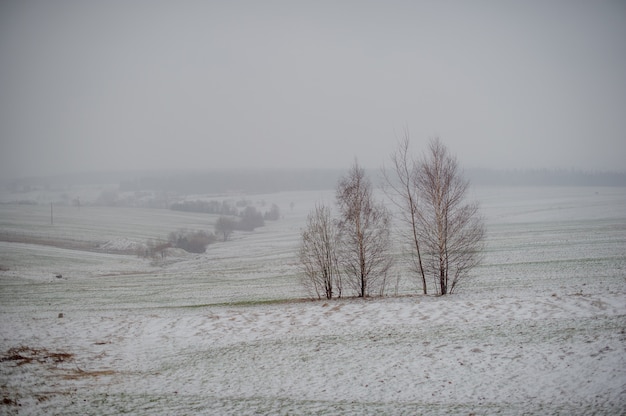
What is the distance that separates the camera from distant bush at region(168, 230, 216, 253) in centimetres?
9106

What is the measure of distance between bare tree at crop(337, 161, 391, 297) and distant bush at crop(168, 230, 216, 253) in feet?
228

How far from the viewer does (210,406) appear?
451 inches

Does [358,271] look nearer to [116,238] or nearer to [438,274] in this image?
[438,274]

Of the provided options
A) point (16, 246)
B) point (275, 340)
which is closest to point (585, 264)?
point (275, 340)

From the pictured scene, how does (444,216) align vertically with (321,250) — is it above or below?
above


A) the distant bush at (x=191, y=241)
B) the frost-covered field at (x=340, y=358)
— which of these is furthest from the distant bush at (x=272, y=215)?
the frost-covered field at (x=340, y=358)

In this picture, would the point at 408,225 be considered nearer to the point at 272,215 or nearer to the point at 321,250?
the point at 321,250

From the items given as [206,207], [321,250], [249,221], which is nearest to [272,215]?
[249,221]

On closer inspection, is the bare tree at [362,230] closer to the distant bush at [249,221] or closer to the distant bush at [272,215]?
the distant bush at [249,221]

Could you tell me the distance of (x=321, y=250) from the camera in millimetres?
26453

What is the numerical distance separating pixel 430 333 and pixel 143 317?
1518cm

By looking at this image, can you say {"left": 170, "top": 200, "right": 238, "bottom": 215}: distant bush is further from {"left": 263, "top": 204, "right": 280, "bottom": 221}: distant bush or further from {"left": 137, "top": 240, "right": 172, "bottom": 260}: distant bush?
{"left": 137, "top": 240, "right": 172, "bottom": 260}: distant bush

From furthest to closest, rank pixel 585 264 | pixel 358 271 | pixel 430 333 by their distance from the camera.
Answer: pixel 585 264
pixel 358 271
pixel 430 333

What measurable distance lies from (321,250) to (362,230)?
10.8ft
